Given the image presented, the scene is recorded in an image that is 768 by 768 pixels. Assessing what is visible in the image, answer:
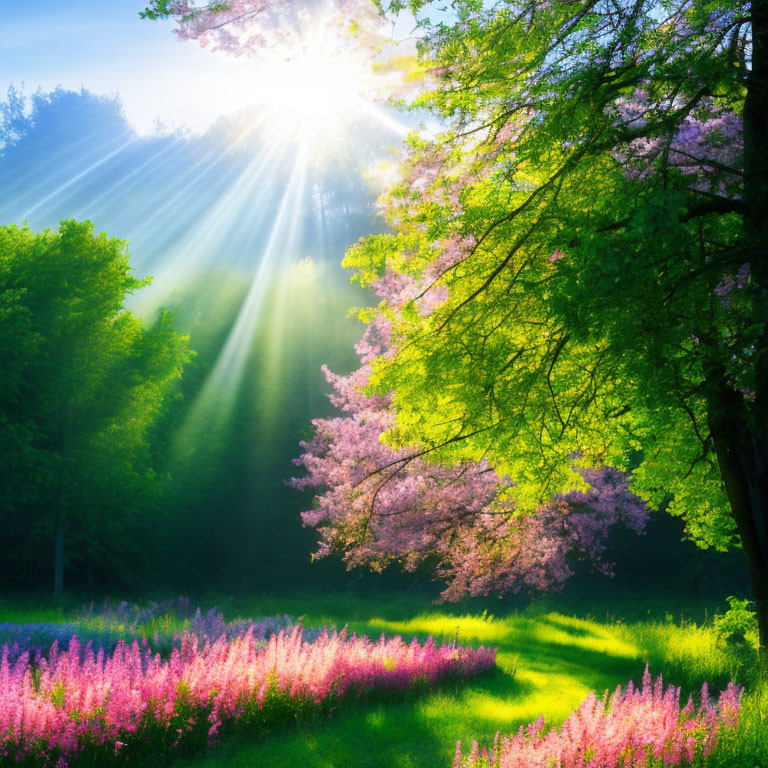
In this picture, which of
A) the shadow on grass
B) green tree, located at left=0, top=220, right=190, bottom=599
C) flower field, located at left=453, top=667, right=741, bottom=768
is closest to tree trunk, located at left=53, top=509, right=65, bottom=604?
green tree, located at left=0, top=220, right=190, bottom=599

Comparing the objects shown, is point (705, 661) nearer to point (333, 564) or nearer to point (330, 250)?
point (333, 564)

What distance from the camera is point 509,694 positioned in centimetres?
709

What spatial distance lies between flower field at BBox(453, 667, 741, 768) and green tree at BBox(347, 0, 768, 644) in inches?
76.6

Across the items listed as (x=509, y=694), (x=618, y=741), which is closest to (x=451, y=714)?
(x=509, y=694)

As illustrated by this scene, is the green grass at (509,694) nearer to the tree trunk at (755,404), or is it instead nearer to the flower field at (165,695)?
the flower field at (165,695)

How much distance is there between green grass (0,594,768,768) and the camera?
484 cm

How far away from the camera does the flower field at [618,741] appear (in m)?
3.86

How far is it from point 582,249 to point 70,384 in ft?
43.0

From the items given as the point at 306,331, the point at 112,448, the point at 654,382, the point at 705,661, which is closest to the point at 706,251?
the point at 654,382

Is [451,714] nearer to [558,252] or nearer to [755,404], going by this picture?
[755,404]

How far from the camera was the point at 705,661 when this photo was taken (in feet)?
27.0

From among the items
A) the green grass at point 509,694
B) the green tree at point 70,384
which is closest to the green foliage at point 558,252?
the green grass at point 509,694

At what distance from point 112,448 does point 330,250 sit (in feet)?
73.8

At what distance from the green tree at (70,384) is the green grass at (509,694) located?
8.76 ft
